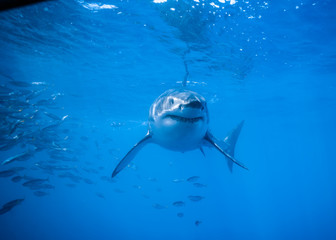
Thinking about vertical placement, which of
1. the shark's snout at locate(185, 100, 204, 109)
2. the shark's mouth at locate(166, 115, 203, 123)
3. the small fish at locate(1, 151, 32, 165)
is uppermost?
the shark's snout at locate(185, 100, 204, 109)

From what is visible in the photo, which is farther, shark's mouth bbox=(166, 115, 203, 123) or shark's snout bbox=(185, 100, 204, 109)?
shark's mouth bbox=(166, 115, 203, 123)

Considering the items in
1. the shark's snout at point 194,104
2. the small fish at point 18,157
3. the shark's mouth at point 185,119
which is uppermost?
the shark's snout at point 194,104

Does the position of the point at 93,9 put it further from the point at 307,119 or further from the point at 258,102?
the point at 307,119

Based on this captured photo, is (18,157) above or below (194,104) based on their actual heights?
below

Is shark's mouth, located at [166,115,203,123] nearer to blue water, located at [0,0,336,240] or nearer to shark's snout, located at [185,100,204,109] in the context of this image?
shark's snout, located at [185,100,204,109]

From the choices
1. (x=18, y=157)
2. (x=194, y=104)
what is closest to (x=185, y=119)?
(x=194, y=104)

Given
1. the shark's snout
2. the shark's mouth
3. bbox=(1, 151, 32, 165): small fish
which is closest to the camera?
the shark's snout

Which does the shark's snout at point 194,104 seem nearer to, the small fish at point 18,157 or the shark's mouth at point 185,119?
the shark's mouth at point 185,119

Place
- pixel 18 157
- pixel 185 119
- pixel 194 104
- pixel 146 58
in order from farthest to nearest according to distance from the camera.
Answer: pixel 146 58 < pixel 18 157 < pixel 185 119 < pixel 194 104

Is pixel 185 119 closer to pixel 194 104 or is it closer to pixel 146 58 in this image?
pixel 194 104

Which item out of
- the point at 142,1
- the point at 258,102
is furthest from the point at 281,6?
the point at 258,102

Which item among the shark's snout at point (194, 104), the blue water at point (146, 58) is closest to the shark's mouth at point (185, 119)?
the shark's snout at point (194, 104)

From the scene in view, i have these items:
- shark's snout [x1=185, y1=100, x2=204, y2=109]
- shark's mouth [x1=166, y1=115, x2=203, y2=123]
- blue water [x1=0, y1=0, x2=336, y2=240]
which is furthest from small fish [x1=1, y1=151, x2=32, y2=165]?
shark's snout [x1=185, y1=100, x2=204, y2=109]

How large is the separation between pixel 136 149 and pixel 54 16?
992 cm
